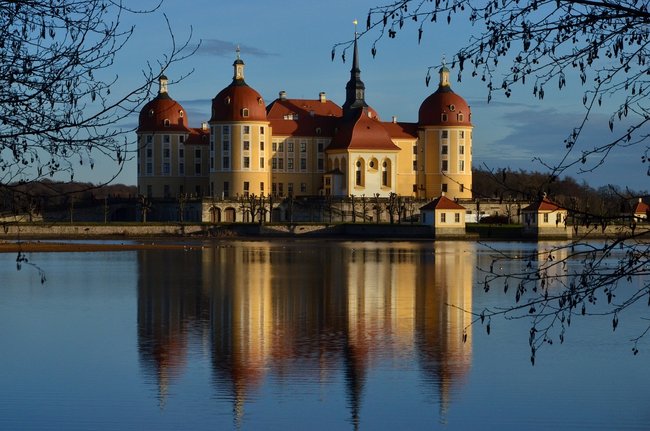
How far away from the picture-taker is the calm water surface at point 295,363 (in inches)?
597

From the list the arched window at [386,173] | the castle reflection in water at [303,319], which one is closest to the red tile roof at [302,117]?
the arched window at [386,173]

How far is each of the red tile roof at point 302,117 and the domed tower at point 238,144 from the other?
10.9 ft

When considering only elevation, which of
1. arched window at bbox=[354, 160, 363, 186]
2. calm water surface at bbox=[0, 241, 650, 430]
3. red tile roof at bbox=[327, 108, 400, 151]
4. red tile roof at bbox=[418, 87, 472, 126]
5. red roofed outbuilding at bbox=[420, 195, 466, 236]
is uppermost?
red tile roof at bbox=[418, 87, 472, 126]

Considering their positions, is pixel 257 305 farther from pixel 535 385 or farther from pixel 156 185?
pixel 156 185

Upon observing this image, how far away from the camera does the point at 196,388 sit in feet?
55.4

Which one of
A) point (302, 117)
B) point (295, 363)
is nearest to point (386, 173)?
point (302, 117)

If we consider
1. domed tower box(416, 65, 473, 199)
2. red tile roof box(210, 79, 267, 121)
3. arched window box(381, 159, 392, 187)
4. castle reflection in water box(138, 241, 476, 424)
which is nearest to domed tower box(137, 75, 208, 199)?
red tile roof box(210, 79, 267, 121)

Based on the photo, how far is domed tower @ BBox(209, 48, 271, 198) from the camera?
84250 millimetres

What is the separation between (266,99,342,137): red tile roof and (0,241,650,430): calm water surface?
178 feet

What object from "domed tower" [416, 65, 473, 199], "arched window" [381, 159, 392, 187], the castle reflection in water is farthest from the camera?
→ "domed tower" [416, 65, 473, 199]

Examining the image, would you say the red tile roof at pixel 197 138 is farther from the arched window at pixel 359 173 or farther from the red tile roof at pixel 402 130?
the red tile roof at pixel 402 130

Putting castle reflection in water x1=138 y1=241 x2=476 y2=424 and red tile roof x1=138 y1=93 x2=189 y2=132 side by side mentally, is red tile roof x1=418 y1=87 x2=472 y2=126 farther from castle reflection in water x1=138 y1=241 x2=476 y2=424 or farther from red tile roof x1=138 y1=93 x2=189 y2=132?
castle reflection in water x1=138 y1=241 x2=476 y2=424

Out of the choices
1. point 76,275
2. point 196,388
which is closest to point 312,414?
point 196,388

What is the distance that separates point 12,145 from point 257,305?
20181 mm
